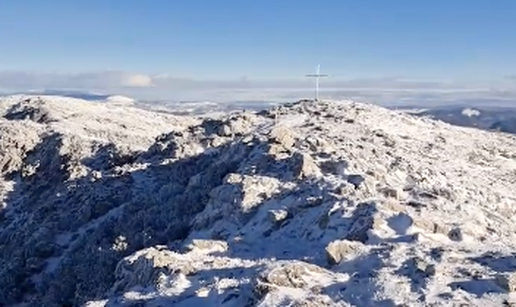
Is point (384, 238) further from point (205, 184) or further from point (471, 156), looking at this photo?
point (471, 156)

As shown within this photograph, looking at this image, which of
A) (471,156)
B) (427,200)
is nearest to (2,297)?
(427,200)

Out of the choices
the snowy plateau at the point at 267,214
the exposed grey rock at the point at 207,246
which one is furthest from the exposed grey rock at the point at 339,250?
the exposed grey rock at the point at 207,246

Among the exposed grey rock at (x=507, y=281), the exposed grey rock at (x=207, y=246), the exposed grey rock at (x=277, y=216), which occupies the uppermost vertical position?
the exposed grey rock at (x=507, y=281)

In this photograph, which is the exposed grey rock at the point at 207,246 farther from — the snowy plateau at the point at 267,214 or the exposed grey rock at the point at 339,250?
the exposed grey rock at the point at 339,250

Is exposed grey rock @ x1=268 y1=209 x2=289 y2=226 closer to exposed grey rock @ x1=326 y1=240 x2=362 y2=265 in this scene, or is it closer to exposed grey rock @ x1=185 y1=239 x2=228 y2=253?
exposed grey rock @ x1=185 y1=239 x2=228 y2=253

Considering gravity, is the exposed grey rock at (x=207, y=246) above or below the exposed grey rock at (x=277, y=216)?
below

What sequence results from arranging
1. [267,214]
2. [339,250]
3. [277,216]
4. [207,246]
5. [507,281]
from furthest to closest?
1. [267,214]
2. [277,216]
3. [207,246]
4. [339,250]
5. [507,281]

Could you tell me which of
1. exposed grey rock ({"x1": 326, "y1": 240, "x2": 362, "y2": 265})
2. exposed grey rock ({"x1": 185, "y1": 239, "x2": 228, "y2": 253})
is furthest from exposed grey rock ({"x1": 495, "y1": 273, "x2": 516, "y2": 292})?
exposed grey rock ({"x1": 185, "y1": 239, "x2": 228, "y2": 253})

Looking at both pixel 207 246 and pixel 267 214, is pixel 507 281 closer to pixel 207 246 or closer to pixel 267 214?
pixel 207 246

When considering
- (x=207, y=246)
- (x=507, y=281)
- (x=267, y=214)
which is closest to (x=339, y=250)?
(x=507, y=281)

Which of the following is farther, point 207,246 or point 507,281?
point 207,246
